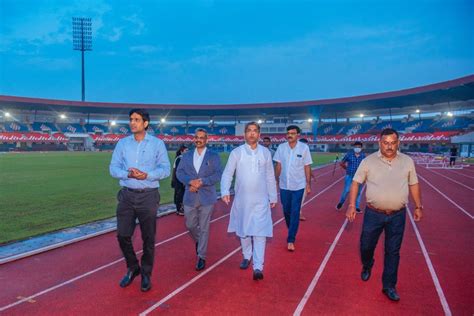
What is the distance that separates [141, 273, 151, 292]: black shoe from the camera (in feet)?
12.5

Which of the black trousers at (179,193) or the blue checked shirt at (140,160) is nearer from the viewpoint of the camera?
the blue checked shirt at (140,160)

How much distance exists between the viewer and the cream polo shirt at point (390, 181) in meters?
3.60

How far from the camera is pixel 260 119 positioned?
232 feet

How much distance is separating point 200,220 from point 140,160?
1.24 meters

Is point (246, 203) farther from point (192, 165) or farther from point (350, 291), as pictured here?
point (350, 291)

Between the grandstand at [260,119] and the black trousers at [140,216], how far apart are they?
43.6 meters

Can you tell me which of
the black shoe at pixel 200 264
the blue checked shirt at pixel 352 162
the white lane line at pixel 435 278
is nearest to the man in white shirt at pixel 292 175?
the black shoe at pixel 200 264

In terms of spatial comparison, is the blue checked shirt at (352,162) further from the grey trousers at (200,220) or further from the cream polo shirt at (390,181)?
the grey trousers at (200,220)

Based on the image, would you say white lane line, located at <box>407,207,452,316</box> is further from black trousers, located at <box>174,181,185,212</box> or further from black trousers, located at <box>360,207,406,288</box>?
black trousers, located at <box>174,181,185,212</box>

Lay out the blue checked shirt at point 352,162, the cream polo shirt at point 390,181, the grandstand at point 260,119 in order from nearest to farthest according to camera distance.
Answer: the cream polo shirt at point 390,181, the blue checked shirt at point 352,162, the grandstand at point 260,119

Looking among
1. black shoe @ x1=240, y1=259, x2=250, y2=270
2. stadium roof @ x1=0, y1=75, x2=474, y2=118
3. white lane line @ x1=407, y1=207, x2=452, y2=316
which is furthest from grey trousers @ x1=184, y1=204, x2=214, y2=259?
stadium roof @ x1=0, y1=75, x2=474, y2=118

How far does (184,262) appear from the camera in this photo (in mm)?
4789

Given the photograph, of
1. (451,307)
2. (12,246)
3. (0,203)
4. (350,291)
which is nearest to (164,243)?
(12,246)

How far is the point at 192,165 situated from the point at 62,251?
2.64 m
